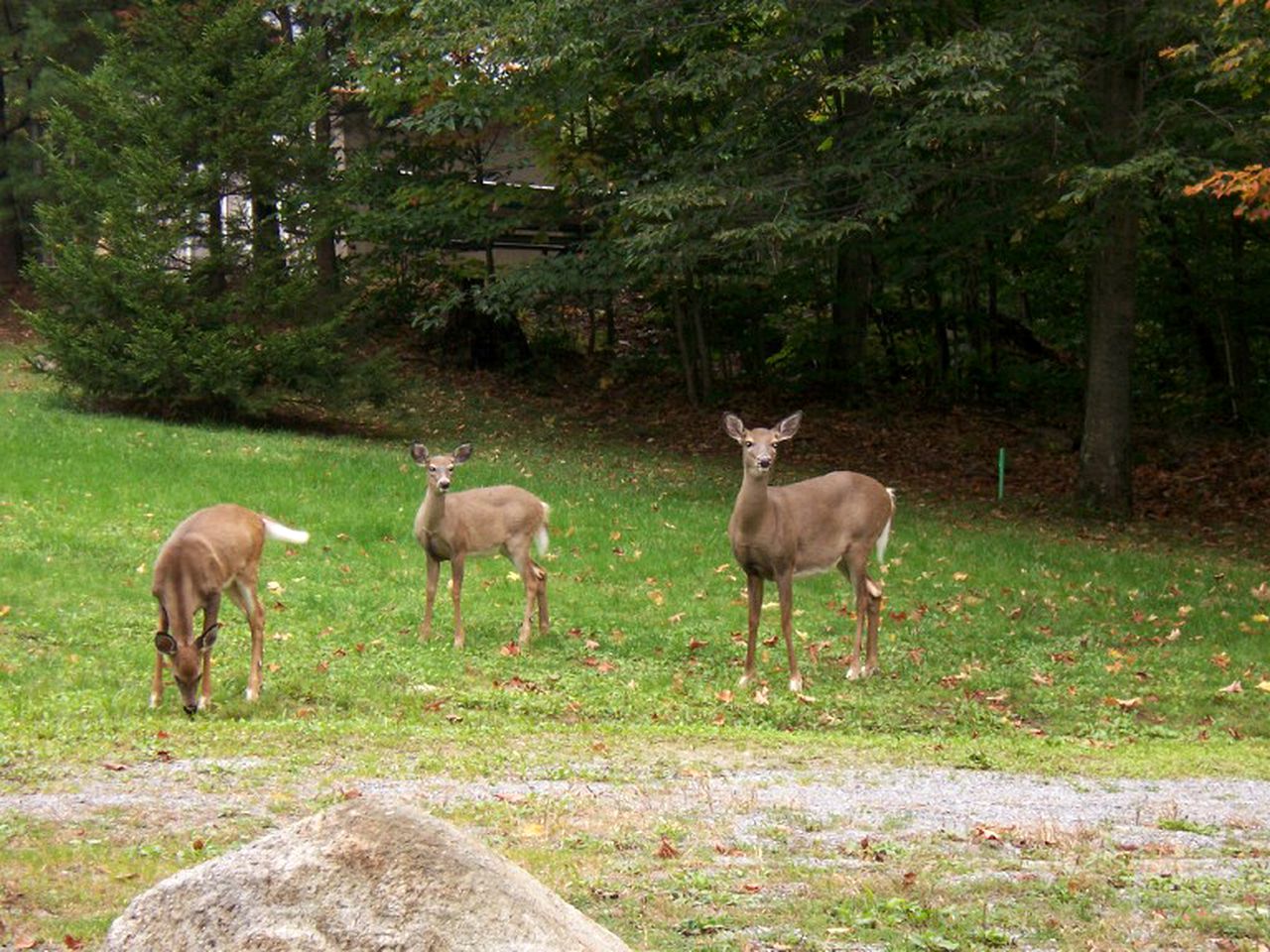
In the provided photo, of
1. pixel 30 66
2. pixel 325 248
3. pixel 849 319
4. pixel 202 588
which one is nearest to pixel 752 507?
pixel 202 588

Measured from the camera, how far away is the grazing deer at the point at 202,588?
1052 centimetres

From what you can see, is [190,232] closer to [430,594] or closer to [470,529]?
[470,529]

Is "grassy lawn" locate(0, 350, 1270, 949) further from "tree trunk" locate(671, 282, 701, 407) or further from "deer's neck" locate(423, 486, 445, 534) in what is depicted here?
"tree trunk" locate(671, 282, 701, 407)

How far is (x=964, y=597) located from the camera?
15.6 metres

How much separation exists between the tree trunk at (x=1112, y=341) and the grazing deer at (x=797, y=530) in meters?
8.68

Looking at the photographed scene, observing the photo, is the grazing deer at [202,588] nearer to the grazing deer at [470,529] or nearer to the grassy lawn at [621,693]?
the grassy lawn at [621,693]

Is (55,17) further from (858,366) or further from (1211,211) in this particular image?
(1211,211)

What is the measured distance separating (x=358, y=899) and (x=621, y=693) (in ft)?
26.3

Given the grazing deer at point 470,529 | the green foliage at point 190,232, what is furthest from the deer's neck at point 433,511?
the green foliage at point 190,232

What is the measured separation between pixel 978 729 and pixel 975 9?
14.8 m

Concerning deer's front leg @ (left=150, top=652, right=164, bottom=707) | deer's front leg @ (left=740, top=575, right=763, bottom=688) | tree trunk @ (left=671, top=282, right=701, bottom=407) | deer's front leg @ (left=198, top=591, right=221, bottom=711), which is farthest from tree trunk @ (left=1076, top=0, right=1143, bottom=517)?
deer's front leg @ (left=150, top=652, right=164, bottom=707)

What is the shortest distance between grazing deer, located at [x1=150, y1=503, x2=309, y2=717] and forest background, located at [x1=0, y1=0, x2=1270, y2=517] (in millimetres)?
9209

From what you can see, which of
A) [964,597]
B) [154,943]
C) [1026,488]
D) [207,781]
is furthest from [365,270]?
[154,943]

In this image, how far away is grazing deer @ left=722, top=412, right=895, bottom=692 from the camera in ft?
39.7
